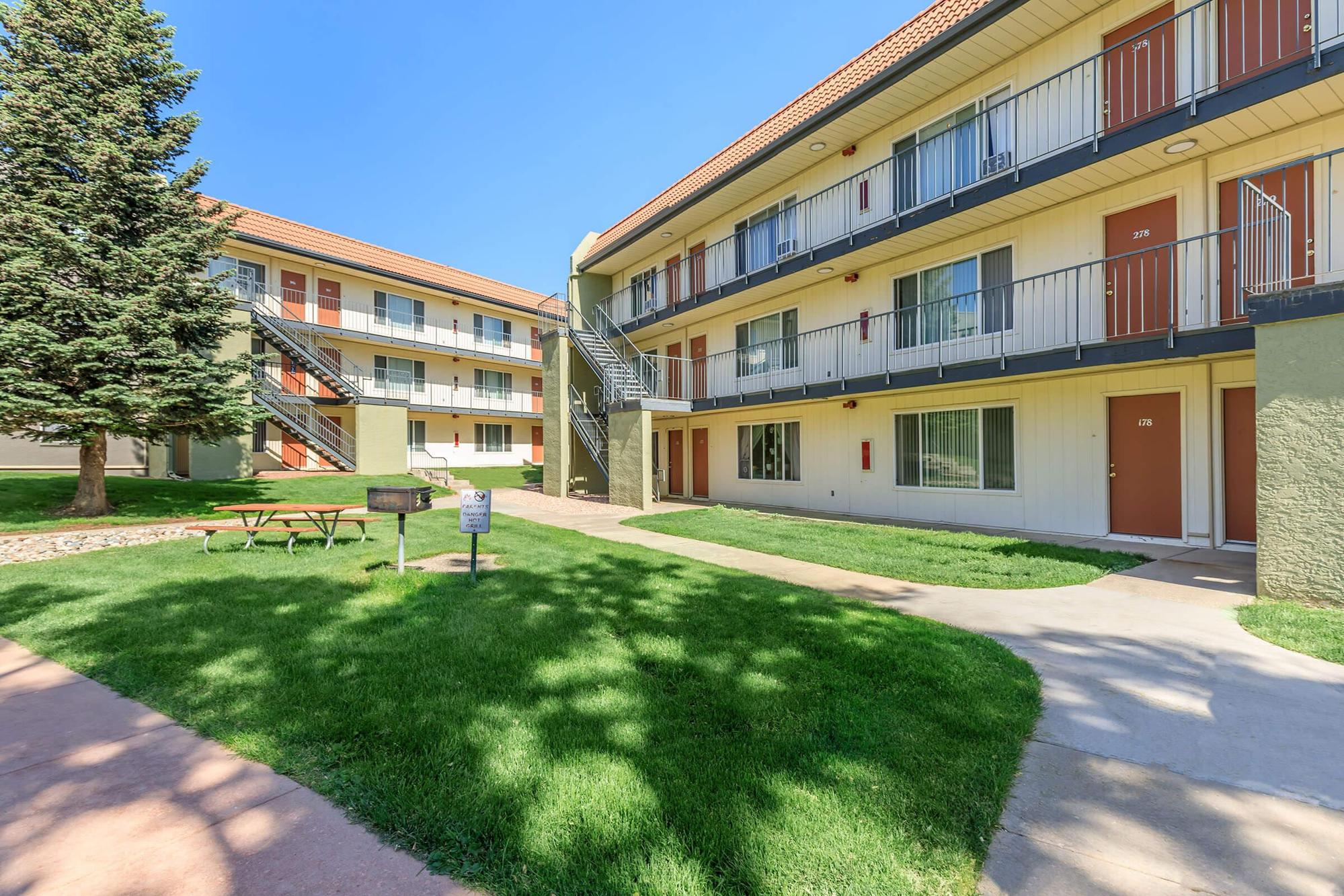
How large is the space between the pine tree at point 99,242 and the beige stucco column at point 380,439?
8505 mm

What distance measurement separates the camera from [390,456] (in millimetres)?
22469

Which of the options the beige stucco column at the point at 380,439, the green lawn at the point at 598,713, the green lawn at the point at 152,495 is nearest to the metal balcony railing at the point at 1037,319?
the green lawn at the point at 598,713

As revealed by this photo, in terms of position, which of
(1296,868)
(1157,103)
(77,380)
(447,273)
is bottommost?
(1296,868)

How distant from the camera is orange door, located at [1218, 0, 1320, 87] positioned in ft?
26.8

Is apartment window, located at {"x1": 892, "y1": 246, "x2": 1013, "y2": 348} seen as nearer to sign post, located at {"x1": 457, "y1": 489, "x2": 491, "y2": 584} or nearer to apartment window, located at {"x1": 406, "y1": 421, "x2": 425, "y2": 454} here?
sign post, located at {"x1": 457, "y1": 489, "x2": 491, "y2": 584}

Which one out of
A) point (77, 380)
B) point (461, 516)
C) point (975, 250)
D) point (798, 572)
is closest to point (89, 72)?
point (77, 380)

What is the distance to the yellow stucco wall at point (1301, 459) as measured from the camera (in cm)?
569

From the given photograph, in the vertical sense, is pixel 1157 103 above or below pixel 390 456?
above

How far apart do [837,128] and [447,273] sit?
24491mm

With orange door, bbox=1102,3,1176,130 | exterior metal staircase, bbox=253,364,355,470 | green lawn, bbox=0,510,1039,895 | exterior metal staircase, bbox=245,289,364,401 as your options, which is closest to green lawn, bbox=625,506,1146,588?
green lawn, bbox=0,510,1039,895

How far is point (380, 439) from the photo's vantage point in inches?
870

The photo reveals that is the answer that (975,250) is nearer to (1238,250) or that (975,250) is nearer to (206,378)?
(1238,250)

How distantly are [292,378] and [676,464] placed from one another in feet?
55.0

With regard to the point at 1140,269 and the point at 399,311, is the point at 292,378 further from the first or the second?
the point at 1140,269
